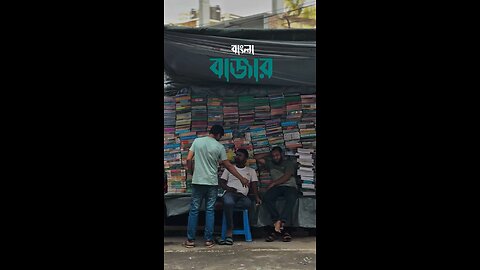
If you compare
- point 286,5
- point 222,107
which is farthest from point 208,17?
point 222,107

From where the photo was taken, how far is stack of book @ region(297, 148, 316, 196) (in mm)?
7227

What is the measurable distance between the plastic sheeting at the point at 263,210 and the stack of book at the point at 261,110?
110 cm

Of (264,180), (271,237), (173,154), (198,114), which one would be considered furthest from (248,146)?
(271,237)

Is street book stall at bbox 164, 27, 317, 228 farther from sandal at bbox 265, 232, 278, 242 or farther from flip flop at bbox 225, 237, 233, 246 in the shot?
flip flop at bbox 225, 237, 233, 246

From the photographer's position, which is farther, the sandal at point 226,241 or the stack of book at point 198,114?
the stack of book at point 198,114

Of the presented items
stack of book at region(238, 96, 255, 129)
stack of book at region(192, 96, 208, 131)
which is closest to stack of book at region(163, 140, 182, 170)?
stack of book at region(192, 96, 208, 131)

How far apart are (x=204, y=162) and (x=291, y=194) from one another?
1.26 meters

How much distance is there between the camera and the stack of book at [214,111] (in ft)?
24.1

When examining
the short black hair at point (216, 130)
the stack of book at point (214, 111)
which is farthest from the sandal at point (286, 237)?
the stack of book at point (214, 111)

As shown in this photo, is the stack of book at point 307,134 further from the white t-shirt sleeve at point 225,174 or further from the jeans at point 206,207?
the jeans at point 206,207

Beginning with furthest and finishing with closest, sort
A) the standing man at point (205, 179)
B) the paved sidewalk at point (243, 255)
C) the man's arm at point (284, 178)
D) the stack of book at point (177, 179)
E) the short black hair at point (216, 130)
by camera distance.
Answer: the stack of book at point (177, 179) → the man's arm at point (284, 178) → the short black hair at point (216, 130) → the standing man at point (205, 179) → the paved sidewalk at point (243, 255)

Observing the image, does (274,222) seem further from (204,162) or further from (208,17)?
(208,17)

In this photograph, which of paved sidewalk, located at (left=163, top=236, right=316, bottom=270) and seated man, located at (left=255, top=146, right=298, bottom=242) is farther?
seated man, located at (left=255, top=146, right=298, bottom=242)
